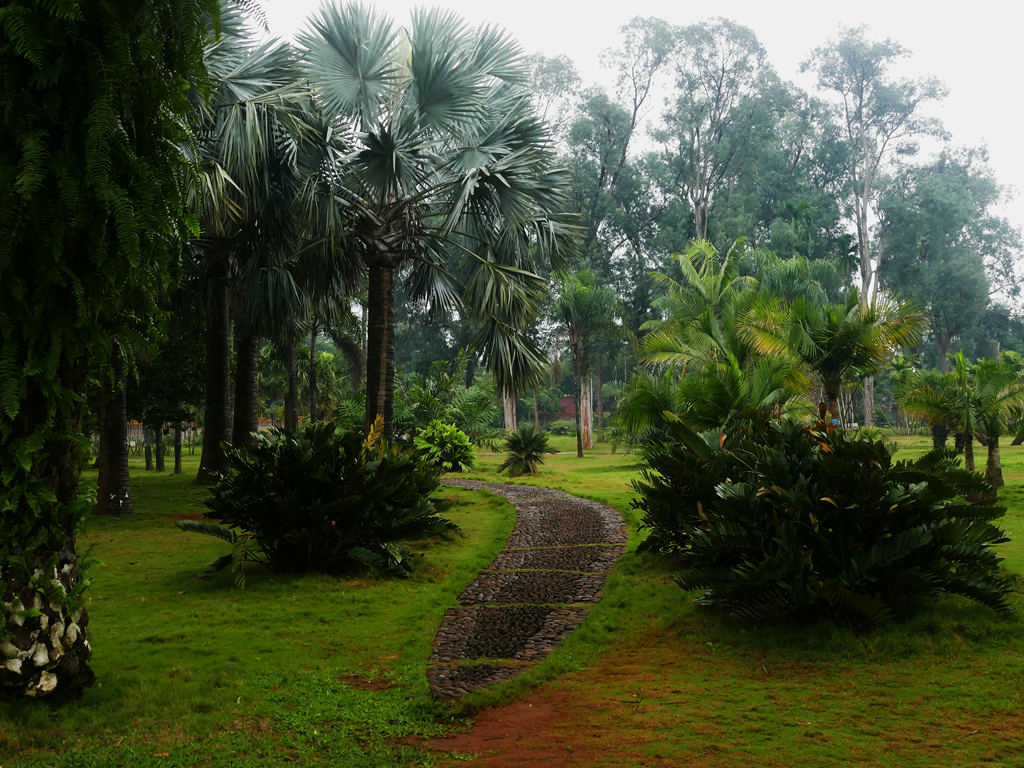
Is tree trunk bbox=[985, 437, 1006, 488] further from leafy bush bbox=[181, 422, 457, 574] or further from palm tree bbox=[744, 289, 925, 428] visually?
leafy bush bbox=[181, 422, 457, 574]

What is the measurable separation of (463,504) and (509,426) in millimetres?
24533

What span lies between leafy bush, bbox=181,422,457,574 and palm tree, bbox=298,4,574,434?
4893mm

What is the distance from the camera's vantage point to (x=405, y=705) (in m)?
4.21

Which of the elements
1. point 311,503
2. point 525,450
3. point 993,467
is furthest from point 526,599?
point 525,450

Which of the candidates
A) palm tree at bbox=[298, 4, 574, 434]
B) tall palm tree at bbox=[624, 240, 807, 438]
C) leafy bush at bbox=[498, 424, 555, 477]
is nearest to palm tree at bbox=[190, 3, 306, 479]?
palm tree at bbox=[298, 4, 574, 434]

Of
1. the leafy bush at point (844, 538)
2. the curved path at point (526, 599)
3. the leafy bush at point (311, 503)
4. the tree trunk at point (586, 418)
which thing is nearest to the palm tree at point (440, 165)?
the curved path at point (526, 599)

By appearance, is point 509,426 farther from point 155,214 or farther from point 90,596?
point 155,214

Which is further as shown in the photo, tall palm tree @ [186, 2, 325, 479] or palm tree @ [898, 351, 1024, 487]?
palm tree @ [898, 351, 1024, 487]

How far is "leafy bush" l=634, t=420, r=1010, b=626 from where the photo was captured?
5184mm

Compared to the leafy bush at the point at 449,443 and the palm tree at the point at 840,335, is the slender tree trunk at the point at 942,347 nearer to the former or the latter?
the leafy bush at the point at 449,443

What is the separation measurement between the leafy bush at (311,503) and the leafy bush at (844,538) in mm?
Result: 3115

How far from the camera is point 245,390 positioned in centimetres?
1490

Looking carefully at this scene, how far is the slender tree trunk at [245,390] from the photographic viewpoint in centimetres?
1451

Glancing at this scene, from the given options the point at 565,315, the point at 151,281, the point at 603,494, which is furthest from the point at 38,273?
the point at 565,315
